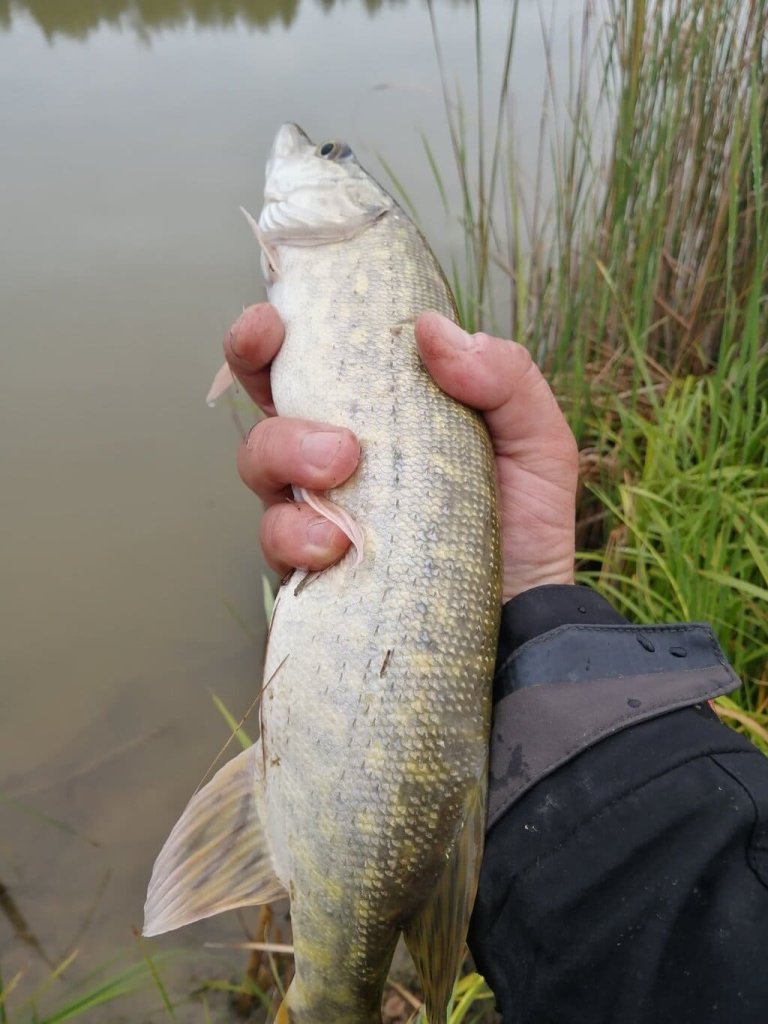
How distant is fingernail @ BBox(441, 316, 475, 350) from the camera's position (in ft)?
5.86

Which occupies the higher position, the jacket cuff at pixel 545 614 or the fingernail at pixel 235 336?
the fingernail at pixel 235 336

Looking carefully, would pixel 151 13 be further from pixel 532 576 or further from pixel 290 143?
pixel 532 576

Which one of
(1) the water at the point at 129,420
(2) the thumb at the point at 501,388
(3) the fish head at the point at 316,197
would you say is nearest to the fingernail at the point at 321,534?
(2) the thumb at the point at 501,388

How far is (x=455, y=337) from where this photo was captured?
70.6 inches

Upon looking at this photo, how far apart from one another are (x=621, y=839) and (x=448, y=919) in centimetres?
40

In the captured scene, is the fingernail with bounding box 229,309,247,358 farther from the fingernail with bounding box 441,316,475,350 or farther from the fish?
the fingernail with bounding box 441,316,475,350

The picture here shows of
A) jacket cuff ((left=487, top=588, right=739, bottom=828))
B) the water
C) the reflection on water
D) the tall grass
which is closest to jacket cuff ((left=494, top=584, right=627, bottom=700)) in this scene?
jacket cuff ((left=487, top=588, right=739, bottom=828))

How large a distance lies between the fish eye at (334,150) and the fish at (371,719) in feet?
2.43

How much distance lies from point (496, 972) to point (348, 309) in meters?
1.50

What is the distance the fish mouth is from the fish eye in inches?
2.0

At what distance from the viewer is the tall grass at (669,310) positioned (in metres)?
2.57

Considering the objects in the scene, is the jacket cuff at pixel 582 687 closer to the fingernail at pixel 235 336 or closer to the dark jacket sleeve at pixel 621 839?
the dark jacket sleeve at pixel 621 839

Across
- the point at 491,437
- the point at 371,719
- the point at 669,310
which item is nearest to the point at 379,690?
the point at 371,719

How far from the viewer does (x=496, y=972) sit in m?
1.39
